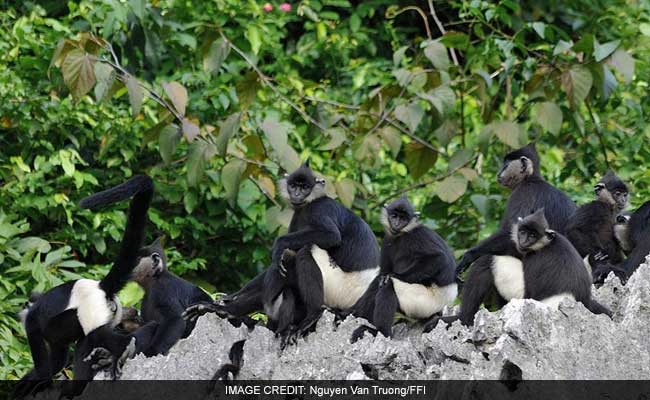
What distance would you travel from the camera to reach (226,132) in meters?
8.30

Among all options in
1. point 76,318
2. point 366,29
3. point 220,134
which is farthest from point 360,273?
point 366,29

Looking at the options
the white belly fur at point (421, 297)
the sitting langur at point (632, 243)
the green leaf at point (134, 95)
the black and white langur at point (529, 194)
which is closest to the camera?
the white belly fur at point (421, 297)

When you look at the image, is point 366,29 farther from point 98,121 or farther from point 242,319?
point 242,319

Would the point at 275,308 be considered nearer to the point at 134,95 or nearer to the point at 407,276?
the point at 407,276

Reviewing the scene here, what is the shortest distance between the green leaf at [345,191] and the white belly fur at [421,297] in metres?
2.38

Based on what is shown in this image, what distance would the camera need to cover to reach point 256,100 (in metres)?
10.3

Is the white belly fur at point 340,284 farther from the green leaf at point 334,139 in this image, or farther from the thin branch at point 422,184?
the thin branch at point 422,184

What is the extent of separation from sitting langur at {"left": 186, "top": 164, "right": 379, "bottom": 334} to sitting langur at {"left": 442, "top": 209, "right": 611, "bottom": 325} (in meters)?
0.65

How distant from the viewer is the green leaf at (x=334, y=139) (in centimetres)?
910

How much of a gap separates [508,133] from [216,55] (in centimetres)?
221

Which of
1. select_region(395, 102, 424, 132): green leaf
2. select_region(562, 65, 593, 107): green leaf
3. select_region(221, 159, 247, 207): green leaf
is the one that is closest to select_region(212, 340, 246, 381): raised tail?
select_region(221, 159, 247, 207): green leaf

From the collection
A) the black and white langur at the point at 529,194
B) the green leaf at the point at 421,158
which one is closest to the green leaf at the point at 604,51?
the black and white langur at the point at 529,194

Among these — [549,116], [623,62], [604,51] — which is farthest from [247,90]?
[623,62]

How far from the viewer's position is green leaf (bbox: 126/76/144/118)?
26.8 ft
